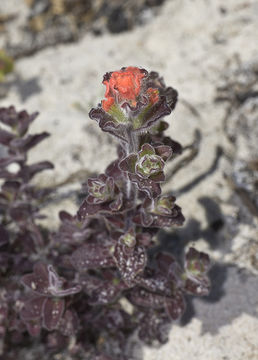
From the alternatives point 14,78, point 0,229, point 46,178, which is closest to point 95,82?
point 14,78

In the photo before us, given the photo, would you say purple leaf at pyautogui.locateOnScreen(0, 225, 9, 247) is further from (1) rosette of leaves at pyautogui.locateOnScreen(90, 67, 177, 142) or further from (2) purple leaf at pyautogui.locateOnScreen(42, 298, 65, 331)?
(1) rosette of leaves at pyautogui.locateOnScreen(90, 67, 177, 142)

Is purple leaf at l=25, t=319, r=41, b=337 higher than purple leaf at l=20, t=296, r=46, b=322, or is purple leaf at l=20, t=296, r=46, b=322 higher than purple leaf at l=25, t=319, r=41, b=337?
purple leaf at l=20, t=296, r=46, b=322

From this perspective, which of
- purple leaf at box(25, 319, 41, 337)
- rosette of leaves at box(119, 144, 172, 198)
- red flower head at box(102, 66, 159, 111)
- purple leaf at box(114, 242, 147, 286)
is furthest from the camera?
purple leaf at box(25, 319, 41, 337)

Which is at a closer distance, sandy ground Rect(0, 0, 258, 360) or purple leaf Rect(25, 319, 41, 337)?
purple leaf Rect(25, 319, 41, 337)

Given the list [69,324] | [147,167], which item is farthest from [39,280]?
[147,167]

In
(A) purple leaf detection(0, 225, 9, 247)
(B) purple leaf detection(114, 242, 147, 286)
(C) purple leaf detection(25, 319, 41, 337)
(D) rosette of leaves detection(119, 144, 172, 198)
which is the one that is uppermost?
(D) rosette of leaves detection(119, 144, 172, 198)

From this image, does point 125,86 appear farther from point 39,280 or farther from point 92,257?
point 39,280

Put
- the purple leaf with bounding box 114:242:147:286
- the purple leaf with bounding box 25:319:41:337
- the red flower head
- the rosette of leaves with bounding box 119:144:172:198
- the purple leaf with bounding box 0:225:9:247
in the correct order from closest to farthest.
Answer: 1. the red flower head
2. the rosette of leaves with bounding box 119:144:172:198
3. the purple leaf with bounding box 114:242:147:286
4. the purple leaf with bounding box 25:319:41:337
5. the purple leaf with bounding box 0:225:9:247

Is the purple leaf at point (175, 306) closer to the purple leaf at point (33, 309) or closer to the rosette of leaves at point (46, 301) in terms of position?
the rosette of leaves at point (46, 301)

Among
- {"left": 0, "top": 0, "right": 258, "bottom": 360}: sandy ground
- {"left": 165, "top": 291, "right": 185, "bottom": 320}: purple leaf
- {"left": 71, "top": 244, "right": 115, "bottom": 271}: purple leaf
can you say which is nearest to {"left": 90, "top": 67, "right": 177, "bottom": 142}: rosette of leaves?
{"left": 71, "top": 244, "right": 115, "bottom": 271}: purple leaf

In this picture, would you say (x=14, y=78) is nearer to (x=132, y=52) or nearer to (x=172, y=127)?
(x=132, y=52)
